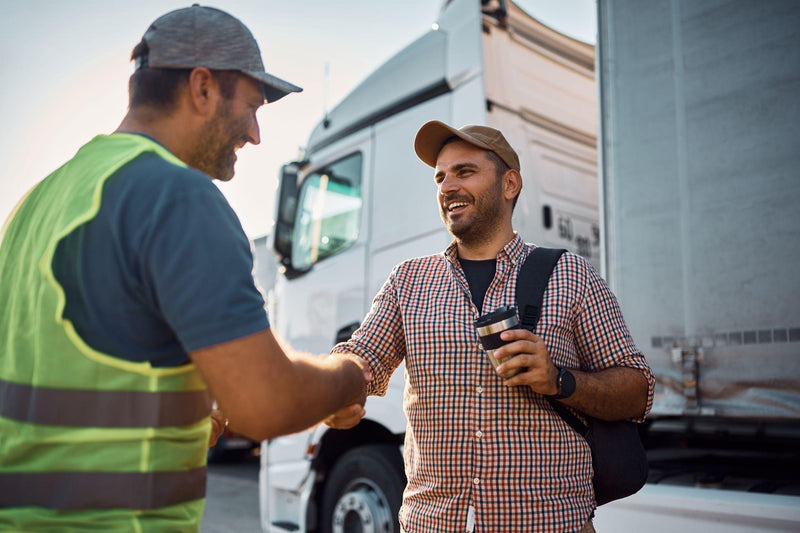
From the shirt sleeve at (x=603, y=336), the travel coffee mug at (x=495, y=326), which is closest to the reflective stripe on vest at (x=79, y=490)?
the travel coffee mug at (x=495, y=326)

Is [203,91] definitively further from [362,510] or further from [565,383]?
[362,510]

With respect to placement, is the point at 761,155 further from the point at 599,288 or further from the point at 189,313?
the point at 189,313

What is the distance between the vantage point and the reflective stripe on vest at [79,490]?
3.29 ft

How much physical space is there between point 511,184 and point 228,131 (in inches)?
47.2

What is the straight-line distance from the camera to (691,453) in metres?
3.50

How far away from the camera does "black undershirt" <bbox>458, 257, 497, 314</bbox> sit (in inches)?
78.5

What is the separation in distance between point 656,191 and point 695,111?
1.14ft

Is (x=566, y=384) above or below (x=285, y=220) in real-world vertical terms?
below

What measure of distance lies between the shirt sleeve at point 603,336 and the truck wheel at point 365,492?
195cm

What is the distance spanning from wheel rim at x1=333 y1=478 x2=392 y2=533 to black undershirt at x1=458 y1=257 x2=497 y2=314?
6.48 feet

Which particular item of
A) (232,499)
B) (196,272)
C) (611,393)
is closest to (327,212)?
(611,393)

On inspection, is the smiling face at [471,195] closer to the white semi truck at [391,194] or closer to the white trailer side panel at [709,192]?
the white trailer side panel at [709,192]

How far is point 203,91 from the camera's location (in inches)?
48.4

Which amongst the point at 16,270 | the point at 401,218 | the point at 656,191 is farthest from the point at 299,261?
the point at 16,270
